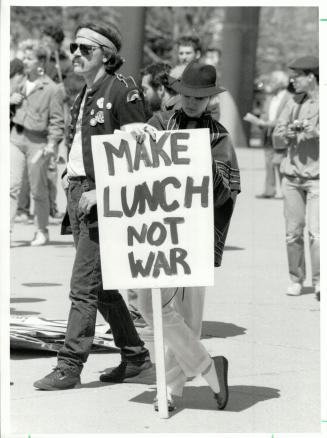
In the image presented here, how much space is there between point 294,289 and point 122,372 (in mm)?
3372

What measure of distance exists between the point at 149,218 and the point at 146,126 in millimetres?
440

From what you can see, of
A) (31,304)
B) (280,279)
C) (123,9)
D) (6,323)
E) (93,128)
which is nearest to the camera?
(6,323)

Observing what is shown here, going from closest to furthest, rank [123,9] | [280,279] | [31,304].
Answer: [31,304] → [280,279] → [123,9]

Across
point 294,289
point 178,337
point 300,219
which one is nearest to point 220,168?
point 178,337

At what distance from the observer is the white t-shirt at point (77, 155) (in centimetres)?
624

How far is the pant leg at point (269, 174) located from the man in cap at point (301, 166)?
759 cm

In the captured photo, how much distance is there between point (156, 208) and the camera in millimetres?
5512

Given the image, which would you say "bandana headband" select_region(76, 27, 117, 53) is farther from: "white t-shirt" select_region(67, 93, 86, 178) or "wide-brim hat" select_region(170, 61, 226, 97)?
"wide-brim hat" select_region(170, 61, 226, 97)

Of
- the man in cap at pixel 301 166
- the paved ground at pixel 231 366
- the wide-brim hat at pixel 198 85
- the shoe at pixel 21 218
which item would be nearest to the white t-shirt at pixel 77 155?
the wide-brim hat at pixel 198 85

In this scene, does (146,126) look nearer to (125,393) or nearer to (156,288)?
(156,288)

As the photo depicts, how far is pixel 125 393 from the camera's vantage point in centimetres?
623

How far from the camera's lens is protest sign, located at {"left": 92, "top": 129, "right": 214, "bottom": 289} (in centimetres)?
548
